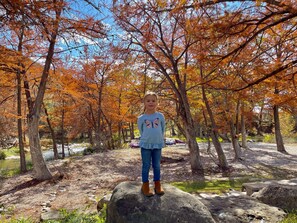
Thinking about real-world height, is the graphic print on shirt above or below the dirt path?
above

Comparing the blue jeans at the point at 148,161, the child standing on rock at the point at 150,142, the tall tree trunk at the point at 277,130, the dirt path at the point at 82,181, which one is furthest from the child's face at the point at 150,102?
the tall tree trunk at the point at 277,130

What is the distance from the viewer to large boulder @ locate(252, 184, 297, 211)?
14.5 feet

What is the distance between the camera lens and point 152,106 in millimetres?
3754

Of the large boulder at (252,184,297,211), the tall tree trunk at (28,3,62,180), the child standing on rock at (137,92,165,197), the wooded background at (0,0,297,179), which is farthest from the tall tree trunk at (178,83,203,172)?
the child standing on rock at (137,92,165,197)

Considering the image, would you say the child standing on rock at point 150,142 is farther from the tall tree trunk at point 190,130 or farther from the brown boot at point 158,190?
the tall tree trunk at point 190,130

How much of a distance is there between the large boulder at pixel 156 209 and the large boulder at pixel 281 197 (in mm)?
1873

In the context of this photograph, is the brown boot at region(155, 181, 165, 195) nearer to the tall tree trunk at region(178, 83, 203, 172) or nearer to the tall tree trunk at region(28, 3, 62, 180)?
the tall tree trunk at region(28, 3, 62, 180)

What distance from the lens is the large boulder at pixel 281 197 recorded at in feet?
14.5

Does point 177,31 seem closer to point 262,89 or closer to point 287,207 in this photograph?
point 262,89

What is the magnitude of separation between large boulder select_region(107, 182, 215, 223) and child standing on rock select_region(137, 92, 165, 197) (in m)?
0.15


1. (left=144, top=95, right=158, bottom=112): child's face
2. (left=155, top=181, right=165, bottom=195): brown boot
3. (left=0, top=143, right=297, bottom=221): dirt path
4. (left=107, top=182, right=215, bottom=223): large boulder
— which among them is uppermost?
(left=144, top=95, right=158, bottom=112): child's face

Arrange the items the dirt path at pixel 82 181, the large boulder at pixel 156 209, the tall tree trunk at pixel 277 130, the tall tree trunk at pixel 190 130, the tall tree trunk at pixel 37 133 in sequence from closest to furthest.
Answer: the large boulder at pixel 156 209
the dirt path at pixel 82 181
the tall tree trunk at pixel 37 133
the tall tree trunk at pixel 190 130
the tall tree trunk at pixel 277 130

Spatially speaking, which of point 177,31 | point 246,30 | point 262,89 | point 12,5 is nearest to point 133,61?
point 177,31

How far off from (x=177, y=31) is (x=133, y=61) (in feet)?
7.28
